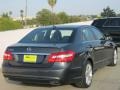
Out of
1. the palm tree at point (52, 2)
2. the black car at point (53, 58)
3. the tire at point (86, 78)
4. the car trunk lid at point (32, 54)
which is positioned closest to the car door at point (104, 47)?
the black car at point (53, 58)

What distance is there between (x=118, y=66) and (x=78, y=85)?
3521mm

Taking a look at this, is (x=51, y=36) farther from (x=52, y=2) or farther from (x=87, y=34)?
(x=52, y=2)

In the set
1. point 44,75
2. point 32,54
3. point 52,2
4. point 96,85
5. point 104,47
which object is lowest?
point 96,85

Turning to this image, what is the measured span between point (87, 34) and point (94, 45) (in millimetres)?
318

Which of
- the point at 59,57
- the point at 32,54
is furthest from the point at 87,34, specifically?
the point at 32,54

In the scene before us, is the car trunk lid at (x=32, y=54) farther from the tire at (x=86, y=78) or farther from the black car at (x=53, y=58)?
the tire at (x=86, y=78)

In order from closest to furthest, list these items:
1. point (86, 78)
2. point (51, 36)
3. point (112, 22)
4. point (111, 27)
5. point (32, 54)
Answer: point (32, 54) → point (86, 78) → point (51, 36) → point (111, 27) → point (112, 22)

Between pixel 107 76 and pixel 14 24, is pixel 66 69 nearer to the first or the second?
pixel 107 76

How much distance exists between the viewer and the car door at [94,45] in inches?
325

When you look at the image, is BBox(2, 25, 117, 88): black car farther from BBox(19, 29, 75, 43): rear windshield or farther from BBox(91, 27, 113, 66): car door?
BBox(91, 27, 113, 66): car door

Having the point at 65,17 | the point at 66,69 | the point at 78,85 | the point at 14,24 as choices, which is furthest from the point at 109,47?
the point at 65,17

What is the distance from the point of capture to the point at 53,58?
707cm

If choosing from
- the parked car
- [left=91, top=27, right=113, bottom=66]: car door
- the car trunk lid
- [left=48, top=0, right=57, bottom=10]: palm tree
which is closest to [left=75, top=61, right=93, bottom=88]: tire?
the car trunk lid

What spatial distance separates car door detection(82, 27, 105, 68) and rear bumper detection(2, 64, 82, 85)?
1.00 metres
